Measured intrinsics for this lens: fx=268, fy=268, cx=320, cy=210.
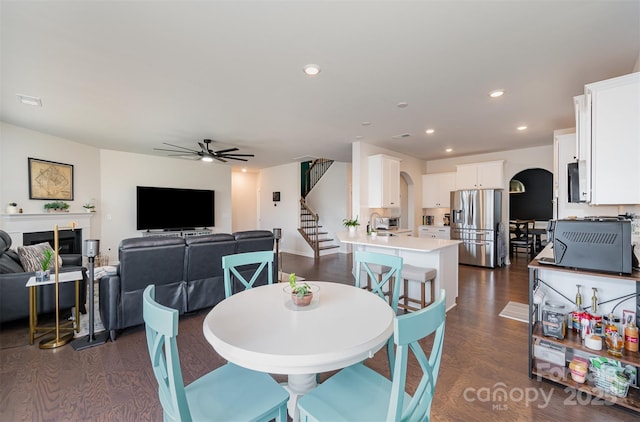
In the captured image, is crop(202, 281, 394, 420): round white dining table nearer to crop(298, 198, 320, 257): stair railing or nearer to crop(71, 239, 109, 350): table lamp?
crop(71, 239, 109, 350): table lamp

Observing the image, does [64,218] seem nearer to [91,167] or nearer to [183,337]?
[91,167]

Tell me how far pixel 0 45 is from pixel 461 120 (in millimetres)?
5106

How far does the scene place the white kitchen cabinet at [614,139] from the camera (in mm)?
1899

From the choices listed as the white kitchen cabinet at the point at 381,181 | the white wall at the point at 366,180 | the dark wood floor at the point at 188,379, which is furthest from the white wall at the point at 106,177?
the white kitchen cabinet at the point at 381,181

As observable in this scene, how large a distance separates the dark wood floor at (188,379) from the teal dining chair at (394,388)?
0.80 m

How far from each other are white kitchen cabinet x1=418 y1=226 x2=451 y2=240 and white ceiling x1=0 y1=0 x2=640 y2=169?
9.60 feet

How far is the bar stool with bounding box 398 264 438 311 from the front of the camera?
3189mm

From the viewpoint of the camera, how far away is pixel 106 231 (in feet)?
20.0

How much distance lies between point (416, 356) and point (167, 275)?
2941mm

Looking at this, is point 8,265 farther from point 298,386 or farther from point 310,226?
point 310,226

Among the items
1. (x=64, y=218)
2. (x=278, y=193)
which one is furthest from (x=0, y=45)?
(x=278, y=193)

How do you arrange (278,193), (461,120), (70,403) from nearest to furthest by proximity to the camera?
(70,403), (461,120), (278,193)

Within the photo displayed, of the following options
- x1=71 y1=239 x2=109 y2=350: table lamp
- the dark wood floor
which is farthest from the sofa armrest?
x1=71 y1=239 x2=109 y2=350: table lamp

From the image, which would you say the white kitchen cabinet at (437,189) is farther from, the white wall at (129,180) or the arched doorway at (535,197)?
the white wall at (129,180)
